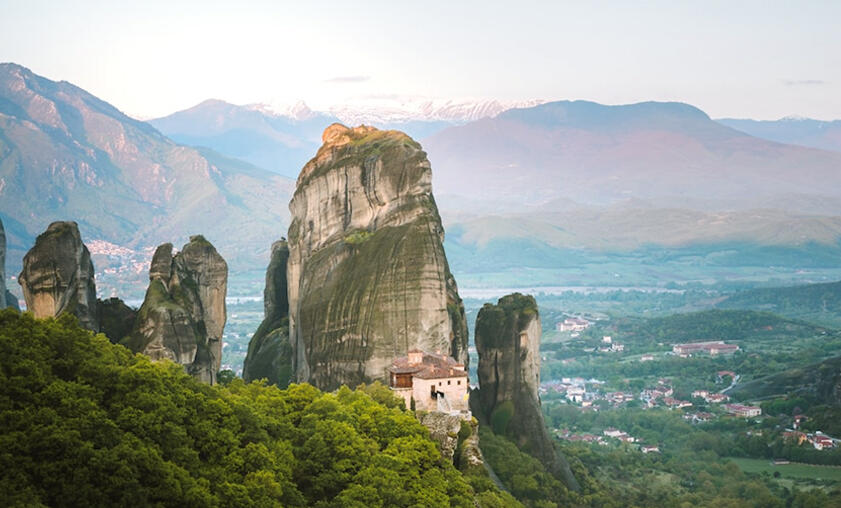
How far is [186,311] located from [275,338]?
18.5 metres

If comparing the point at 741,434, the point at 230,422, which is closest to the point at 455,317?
the point at 230,422

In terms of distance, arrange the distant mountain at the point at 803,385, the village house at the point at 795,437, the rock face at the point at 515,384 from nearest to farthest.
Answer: the rock face at the point at 515,384, the village house at the point at 795,437, the distant mountain at the point at 803,385

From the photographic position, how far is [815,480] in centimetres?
9394

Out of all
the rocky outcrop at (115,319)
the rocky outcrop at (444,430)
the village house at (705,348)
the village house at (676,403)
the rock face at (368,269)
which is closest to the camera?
the rocky outcrop at (444,430)

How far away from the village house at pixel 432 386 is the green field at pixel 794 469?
39633 millimetres

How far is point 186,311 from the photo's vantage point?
68.7 meters

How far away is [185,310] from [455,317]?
1594 cm

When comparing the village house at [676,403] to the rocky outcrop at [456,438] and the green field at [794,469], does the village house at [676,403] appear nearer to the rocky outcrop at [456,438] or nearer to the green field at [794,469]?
the green field at [794,469]

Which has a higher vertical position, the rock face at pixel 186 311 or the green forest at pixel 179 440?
the rock face at pixel 186 311

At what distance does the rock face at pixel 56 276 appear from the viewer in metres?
64.1

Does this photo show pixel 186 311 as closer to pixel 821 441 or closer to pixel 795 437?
pixel 821 441

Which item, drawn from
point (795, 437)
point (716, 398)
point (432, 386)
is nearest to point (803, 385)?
point (716, 398)

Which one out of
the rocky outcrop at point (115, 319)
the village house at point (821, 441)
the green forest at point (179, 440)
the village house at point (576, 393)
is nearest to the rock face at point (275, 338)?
the rocky outcrop at point (115, 319)

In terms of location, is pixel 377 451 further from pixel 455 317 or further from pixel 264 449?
pixel 455 317
